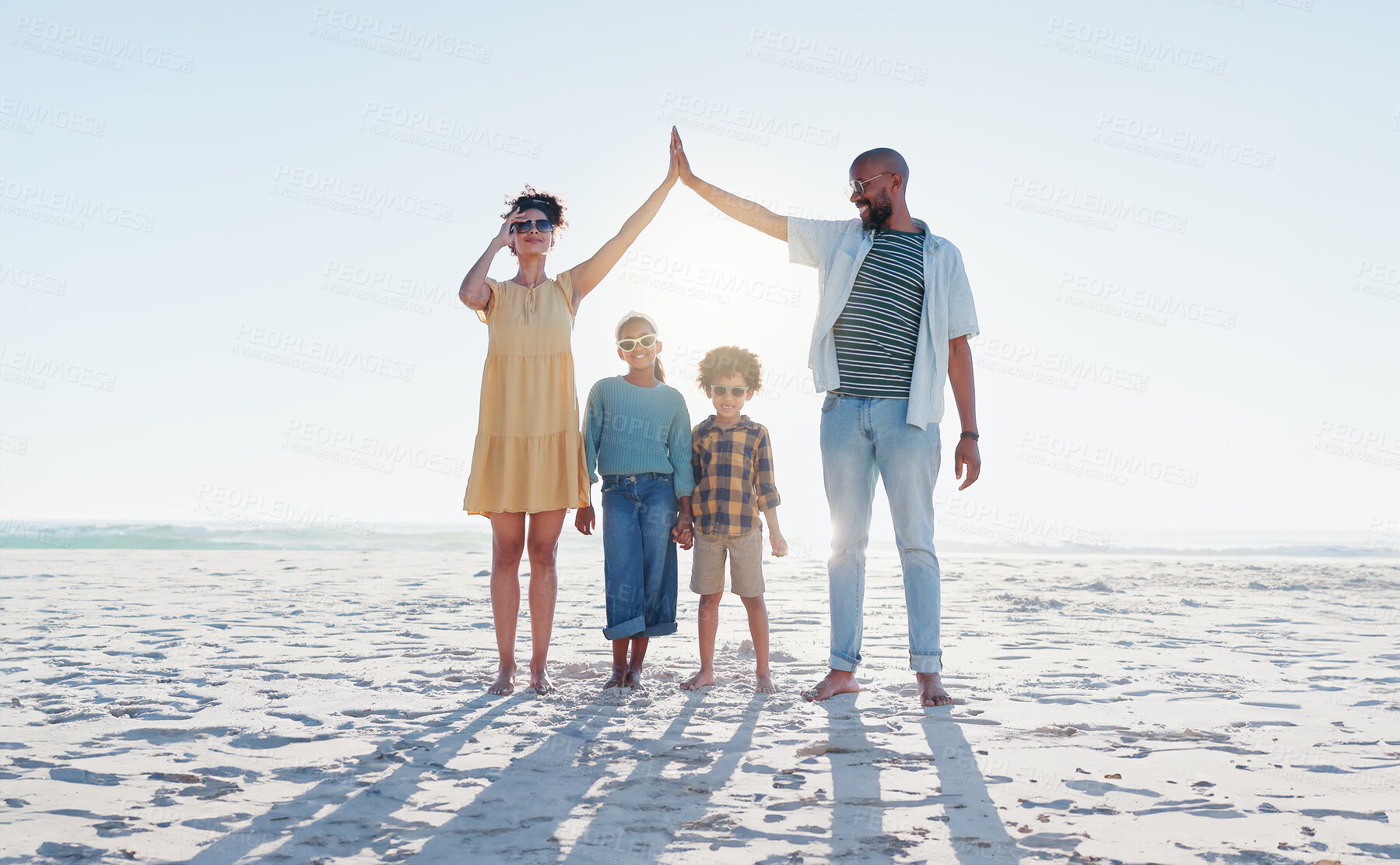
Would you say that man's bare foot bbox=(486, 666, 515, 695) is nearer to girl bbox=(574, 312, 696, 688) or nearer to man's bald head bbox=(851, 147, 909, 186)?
girl bbox=(574, 312, 696, 688)

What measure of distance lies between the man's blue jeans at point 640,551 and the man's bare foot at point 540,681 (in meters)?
0.31

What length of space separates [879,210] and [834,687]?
198 cm

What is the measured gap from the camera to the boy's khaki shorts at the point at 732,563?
4.01 meters

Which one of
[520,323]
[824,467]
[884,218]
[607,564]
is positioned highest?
[884,218]

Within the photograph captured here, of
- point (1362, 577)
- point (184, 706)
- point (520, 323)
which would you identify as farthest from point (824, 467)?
point (1362, 577)

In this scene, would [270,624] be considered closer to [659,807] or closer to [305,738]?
[305,738]

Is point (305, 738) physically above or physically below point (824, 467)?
below

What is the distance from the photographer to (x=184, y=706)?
334cm

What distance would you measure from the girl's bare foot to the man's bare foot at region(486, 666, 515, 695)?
0.39 m

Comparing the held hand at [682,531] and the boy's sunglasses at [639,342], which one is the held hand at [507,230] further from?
the held hand at [682,531]

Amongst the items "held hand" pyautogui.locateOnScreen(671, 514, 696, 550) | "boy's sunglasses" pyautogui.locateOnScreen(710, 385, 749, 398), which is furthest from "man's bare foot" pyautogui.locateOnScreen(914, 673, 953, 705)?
"boy's sunglasses" pyautogui.locateOnScreen(710, 385, 749, 398)

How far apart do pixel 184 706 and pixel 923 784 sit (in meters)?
2.65

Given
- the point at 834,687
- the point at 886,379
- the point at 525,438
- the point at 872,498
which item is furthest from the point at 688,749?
the point at 886,379

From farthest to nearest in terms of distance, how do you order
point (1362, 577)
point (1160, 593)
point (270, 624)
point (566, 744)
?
1. point (1362, 577)
2. point (1160, 593)
3. point (270, 624)
4. point (566, 744)
